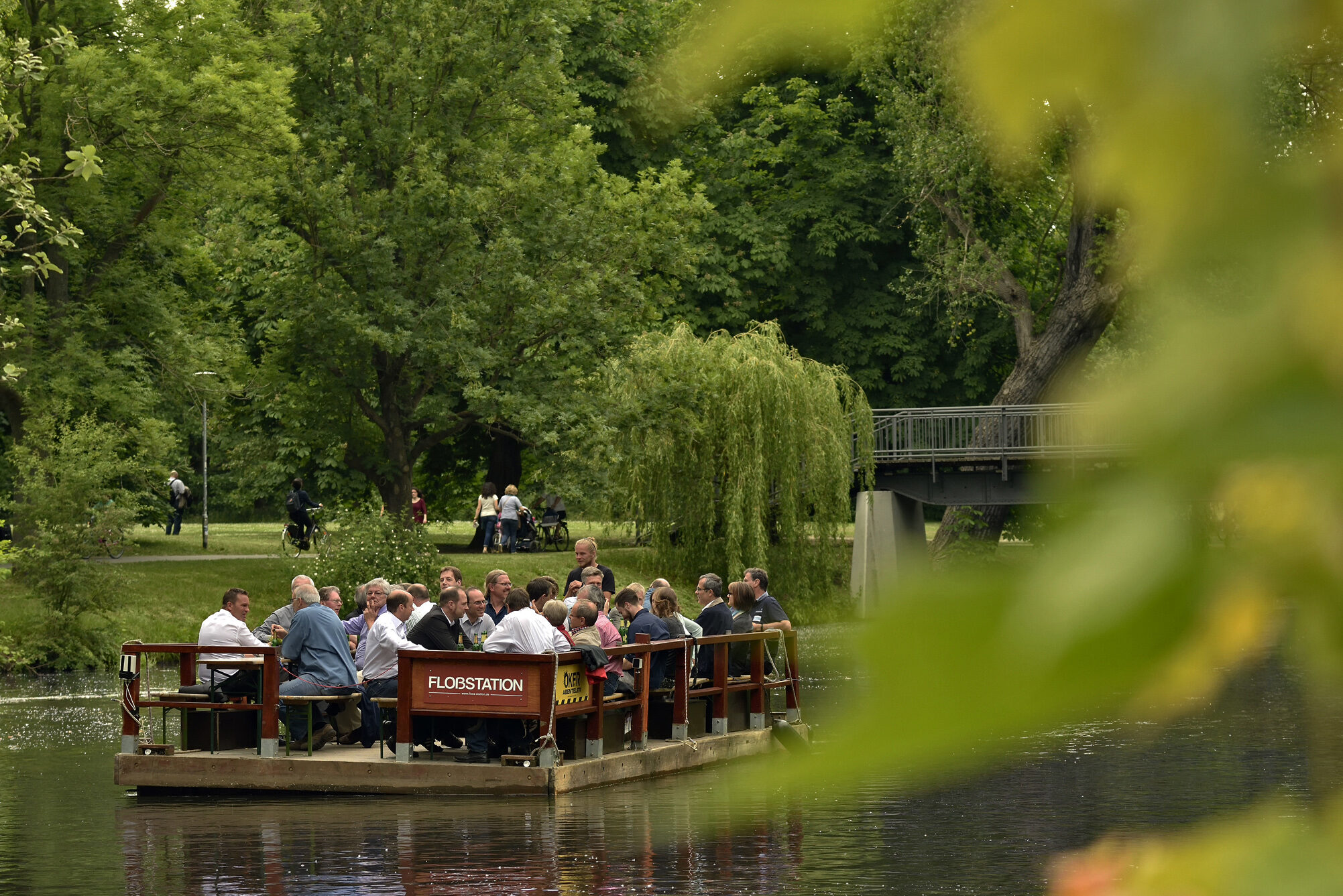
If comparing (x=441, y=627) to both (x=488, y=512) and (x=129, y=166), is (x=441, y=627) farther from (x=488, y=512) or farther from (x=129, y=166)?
(x=488, y=512)

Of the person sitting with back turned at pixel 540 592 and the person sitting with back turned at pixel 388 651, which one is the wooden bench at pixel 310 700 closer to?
the person sitting with back turned at pixel 388 651

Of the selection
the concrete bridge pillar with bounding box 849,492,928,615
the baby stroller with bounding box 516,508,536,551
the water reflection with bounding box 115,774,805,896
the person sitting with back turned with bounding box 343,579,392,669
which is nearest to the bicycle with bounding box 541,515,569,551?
the baby stroller with bounding box 516,508,536,551

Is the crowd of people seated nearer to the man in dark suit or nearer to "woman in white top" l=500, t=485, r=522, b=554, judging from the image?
the man in dark suit

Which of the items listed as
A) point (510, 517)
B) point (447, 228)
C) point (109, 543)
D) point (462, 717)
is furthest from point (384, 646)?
point (510, 517)

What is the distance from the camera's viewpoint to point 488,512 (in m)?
43.2

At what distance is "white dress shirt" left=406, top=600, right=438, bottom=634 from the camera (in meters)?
15.9

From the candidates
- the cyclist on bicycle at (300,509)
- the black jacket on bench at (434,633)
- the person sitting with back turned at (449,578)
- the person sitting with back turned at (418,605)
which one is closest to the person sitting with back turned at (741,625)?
the person sitting with back turned at (449,578)

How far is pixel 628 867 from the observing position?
12.3 meters

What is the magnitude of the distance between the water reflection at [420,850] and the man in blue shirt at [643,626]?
1.85 metres

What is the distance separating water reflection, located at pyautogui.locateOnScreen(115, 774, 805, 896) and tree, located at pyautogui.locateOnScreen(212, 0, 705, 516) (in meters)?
21.3

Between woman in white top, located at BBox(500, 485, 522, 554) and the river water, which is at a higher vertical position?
woman in white top, located at BBox(500, 485, 522, 554)

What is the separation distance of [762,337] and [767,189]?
11.8 metres

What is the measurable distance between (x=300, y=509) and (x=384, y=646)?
2708 centimetres

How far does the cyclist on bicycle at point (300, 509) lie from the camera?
42344 millimetres
